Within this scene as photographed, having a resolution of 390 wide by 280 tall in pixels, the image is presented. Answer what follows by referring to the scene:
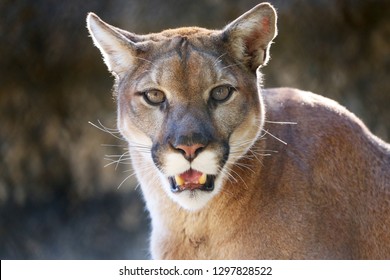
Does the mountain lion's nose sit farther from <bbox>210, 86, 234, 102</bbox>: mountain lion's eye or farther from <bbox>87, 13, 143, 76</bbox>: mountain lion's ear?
<bbox>87, 13, 143, 76</bbox>: mountain lion's ear

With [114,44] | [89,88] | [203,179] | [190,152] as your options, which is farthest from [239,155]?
[89,88]

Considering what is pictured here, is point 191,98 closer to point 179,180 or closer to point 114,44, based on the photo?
point 179,180

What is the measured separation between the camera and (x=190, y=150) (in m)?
3.20

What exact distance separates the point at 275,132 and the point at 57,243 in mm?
2760

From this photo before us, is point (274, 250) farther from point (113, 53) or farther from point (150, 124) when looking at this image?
point (113, 53)

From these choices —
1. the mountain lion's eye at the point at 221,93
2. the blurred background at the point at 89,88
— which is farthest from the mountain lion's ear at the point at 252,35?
the blurred background at the point at 89,88

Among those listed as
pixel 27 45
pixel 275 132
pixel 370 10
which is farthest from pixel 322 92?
pixel 275 132

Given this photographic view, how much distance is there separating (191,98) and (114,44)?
0.39m

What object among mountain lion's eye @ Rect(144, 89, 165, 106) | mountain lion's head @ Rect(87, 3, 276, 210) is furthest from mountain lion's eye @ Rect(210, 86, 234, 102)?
mountain lion's eye @ Rect(144, 89, 165, 106)

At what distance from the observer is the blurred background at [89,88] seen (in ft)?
20.3

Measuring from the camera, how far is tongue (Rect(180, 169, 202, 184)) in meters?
3.30

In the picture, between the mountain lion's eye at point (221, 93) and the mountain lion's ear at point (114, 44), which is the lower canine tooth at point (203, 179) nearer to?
the mountain lion's eye at point (221, 93)

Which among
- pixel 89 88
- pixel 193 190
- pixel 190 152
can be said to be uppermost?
pixel 190 152

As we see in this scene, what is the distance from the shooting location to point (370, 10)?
634 centimetres
